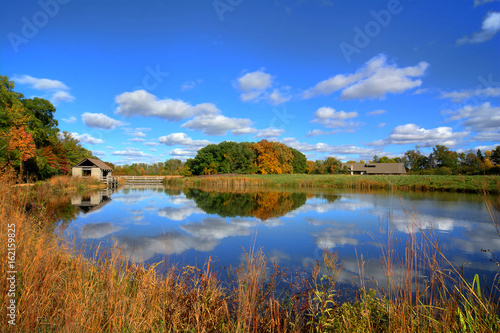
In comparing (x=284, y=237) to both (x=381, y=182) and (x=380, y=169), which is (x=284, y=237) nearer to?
(x=381, y=182)

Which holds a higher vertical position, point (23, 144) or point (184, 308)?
point (23, 144)

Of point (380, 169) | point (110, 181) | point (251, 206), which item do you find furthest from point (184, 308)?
point (380, 169)

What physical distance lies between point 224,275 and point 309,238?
414 centimetres

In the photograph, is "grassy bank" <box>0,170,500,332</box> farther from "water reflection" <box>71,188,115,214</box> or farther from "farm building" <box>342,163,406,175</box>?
"farm building" <box>342,163,406,175</box>

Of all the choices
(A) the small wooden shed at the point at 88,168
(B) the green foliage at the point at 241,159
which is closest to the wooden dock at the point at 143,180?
(A) the small wooden shed at the point at 88,168

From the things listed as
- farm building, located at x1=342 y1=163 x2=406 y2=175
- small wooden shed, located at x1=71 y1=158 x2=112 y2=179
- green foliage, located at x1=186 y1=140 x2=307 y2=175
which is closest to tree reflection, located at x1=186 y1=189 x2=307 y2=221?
small wooden shed, located at x1=71 y1=158 x2=112 y2=179

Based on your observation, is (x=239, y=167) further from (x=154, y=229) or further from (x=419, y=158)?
(x=419, y=158)

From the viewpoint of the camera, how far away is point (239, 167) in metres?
59.6

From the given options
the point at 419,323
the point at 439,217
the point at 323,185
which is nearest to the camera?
the point at 419,323

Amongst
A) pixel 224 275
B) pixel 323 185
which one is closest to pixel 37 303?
pixel 224 275

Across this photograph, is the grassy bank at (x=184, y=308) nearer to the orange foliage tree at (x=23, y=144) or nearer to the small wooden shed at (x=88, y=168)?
the orange foliage tree at (x=23, y=144)

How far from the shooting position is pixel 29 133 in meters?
25.2

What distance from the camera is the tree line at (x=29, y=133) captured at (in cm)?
2180

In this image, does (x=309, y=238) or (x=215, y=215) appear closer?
(x=309, y=238)
